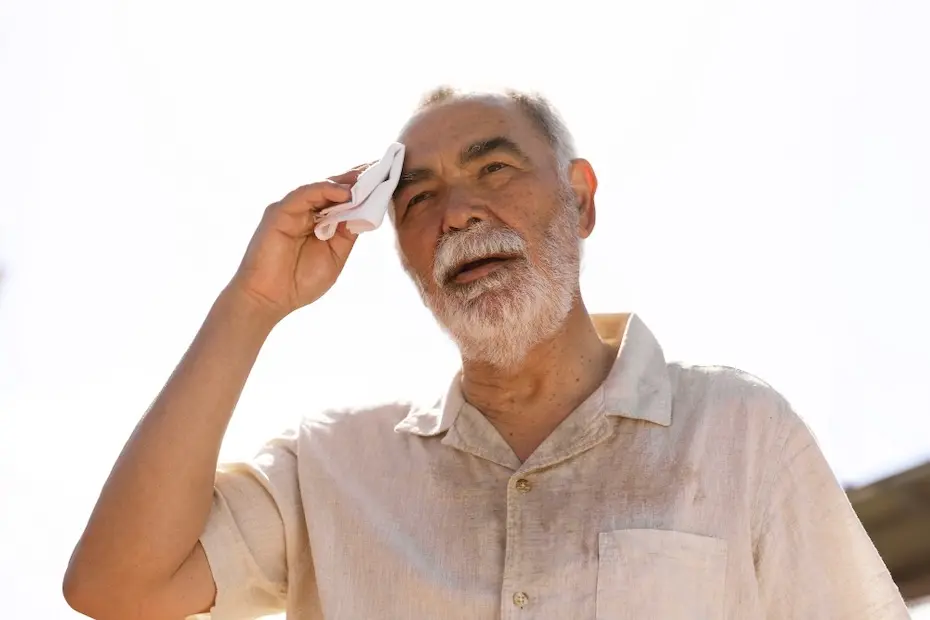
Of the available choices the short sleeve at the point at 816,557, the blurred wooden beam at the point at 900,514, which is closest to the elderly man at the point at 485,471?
the short sleeve at the point at 816,557

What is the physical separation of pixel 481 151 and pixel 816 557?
1.25 meters

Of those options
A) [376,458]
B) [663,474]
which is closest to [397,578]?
[376,458]

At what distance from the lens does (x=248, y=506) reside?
233cm

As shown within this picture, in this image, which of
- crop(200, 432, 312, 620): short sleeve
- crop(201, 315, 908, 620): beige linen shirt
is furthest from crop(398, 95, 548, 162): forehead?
crop(200, 432, 312, 620): short sleeve

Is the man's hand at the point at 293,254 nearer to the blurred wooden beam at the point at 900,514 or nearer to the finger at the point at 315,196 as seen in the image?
the finger at the point at 315,196

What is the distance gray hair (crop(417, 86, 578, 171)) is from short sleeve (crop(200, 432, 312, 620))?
1068 mm

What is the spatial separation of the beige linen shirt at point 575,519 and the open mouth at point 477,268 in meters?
0.34

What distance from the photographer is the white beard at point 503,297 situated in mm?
2400

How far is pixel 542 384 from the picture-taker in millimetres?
2514

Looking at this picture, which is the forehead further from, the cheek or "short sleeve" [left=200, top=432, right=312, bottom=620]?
"short sleeve" [left=200, top=432, right=312, bottom=620]

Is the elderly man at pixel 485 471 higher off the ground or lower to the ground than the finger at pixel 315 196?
lower

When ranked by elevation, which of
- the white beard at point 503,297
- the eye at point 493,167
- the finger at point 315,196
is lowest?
the white beard at point 503,297

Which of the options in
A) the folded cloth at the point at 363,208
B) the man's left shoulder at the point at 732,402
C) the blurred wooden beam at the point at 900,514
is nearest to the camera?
the man's left shoulder at the point at 732,402

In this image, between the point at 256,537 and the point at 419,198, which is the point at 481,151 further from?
the point at 256,537
